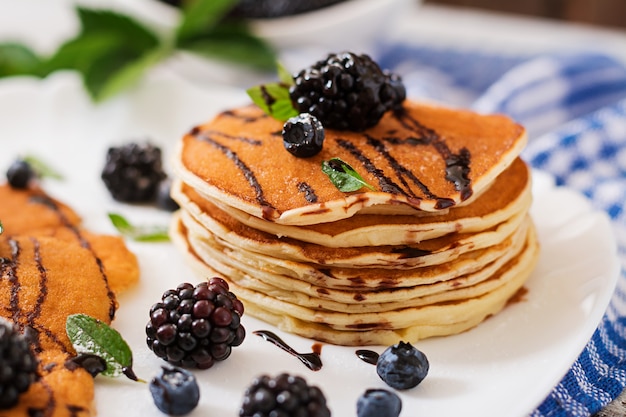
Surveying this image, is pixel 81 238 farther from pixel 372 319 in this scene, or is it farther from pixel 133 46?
pixel 133 46

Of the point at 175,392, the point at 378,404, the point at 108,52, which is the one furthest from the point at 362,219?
the point at 108,52

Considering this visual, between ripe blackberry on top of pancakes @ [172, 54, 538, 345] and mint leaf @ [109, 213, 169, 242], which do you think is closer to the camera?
ripe blackberry on top of pancakes @ [172, 54, 538, 345]

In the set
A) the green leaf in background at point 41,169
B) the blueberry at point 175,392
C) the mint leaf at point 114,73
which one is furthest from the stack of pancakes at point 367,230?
the mint leaf at point 114,73

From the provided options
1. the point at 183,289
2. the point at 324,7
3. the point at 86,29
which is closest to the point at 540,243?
the point at 183,289

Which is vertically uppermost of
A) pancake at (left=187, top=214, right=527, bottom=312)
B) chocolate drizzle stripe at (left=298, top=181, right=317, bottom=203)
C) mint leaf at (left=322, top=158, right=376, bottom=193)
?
mint leaf at (left=322, top=158, right=376, bottom=193)

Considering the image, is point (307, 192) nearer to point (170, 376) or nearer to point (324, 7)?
point (170, 376)

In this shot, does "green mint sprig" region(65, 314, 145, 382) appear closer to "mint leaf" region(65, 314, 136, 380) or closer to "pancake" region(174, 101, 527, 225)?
"mint leaf" region(65, 314, 136, 380)

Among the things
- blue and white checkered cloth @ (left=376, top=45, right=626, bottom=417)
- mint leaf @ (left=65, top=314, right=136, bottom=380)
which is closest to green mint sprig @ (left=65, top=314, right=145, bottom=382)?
mint leaf @ (left=65, top=314, right=136, bottom=380)
